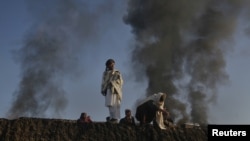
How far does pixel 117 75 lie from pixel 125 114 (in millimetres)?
1248

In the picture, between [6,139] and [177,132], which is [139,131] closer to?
[177,132]

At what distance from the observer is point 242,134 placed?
553 inches

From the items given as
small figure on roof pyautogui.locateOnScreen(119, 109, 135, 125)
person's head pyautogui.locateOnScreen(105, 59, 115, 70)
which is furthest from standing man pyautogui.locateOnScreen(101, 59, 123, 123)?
small figure on roof pyautogui.locateOnScreen(119, 109, 135, 125)

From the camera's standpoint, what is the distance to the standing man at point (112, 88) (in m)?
17.3

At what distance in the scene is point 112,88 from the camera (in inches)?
688

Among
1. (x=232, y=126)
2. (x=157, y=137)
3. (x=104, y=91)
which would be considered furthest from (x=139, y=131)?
(x=232, y=126)

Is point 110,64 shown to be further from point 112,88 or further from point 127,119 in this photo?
point 127,119

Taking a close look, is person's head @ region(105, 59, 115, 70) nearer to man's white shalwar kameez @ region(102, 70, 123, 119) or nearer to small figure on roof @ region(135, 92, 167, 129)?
man's white shalwar kameez @ region(102, 70, 123, 119)

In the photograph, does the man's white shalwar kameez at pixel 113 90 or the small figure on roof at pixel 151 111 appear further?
the man's white shalwar kameez at pixel 113 90

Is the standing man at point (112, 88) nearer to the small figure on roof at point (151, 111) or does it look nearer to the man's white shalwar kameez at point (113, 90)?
the man's white shalwar kameez at point (113, 90)

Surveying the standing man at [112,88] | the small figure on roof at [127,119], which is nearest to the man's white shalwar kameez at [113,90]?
the standing man at [112,88]

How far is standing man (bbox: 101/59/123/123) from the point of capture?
17.3 metres

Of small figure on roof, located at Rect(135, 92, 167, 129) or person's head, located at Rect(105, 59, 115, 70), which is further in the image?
person's head, located at Rect(105, 59, 115, 70)

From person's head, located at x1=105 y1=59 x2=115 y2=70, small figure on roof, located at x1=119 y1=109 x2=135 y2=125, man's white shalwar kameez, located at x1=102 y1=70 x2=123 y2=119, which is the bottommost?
small figure on roof, located at x1=119 y1=109 x2=135 y2=125
